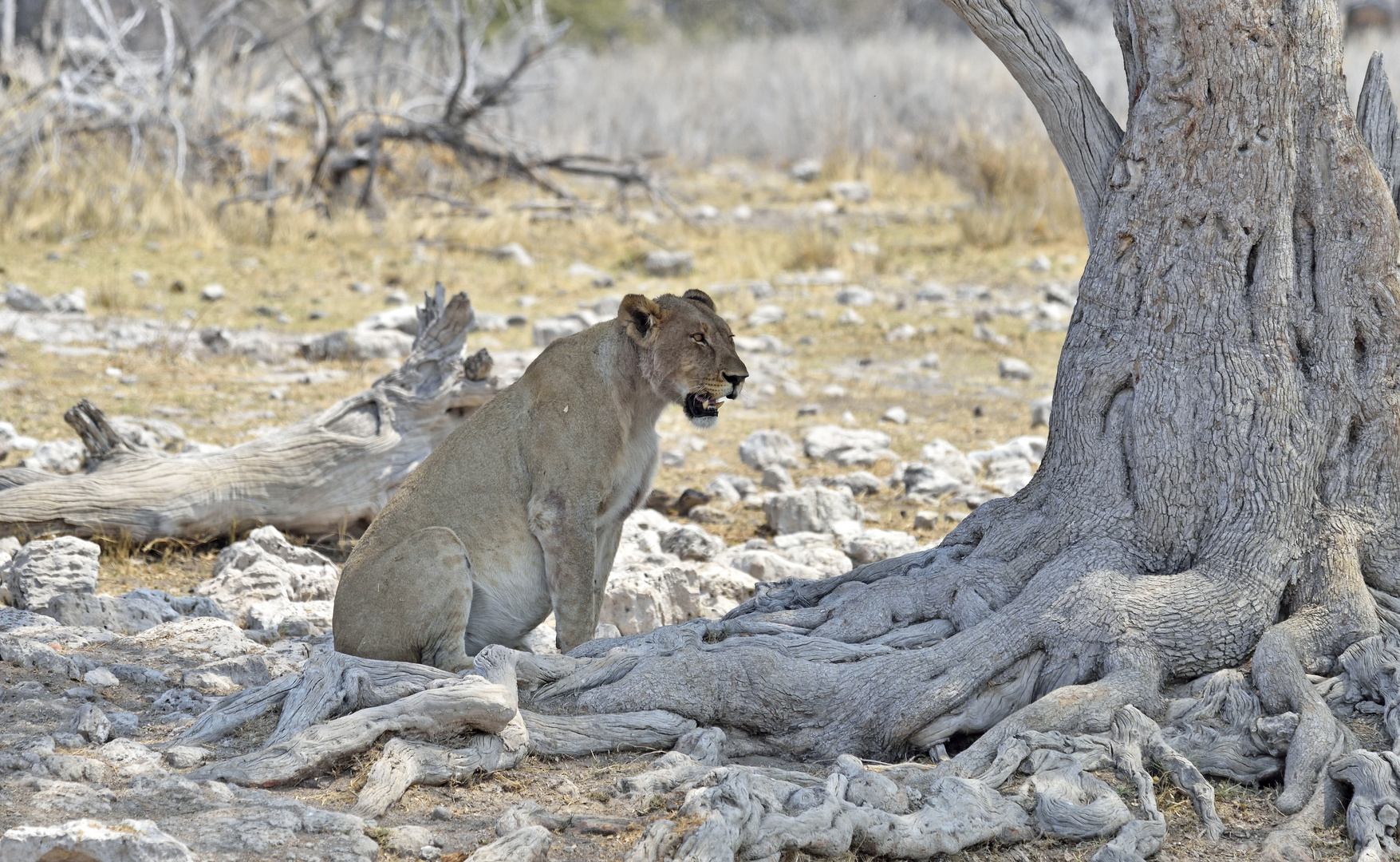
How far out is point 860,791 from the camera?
3576 millimetres

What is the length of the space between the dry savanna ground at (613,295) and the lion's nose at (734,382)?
1742 mm

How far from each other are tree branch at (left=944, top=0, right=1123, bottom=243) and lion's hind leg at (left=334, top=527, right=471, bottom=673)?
266 cm

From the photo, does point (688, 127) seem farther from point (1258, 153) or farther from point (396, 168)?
point (1258, 153)

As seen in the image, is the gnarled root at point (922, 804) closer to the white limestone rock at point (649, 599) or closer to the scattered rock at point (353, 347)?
the white limestone rock at point (649, 599)

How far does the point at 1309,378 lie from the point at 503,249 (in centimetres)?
1059

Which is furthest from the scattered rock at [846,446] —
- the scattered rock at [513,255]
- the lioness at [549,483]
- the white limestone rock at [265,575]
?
the scattered rock at [513,255]

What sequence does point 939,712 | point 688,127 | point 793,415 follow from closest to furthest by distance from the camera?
point 939,712, point 793,415, point 688,127

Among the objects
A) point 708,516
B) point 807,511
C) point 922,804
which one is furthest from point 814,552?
point 922,804

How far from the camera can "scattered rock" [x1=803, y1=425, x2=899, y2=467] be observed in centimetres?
891

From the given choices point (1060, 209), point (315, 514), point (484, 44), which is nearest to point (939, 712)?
point (315, 514)

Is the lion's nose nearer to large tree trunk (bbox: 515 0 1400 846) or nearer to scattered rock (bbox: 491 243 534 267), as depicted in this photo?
large tree trunk (bbox: 515 0 1400 846)

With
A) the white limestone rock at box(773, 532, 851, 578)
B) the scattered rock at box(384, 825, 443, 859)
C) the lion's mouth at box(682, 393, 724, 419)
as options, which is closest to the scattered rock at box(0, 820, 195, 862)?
the scattered rock at box(384, 825, 443, 859)

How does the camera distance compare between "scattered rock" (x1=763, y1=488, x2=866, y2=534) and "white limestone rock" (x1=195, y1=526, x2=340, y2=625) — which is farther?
"scattered rock" (x1=763, y1=488, x2=866, y2=534)

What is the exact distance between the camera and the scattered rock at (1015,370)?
433 inches
